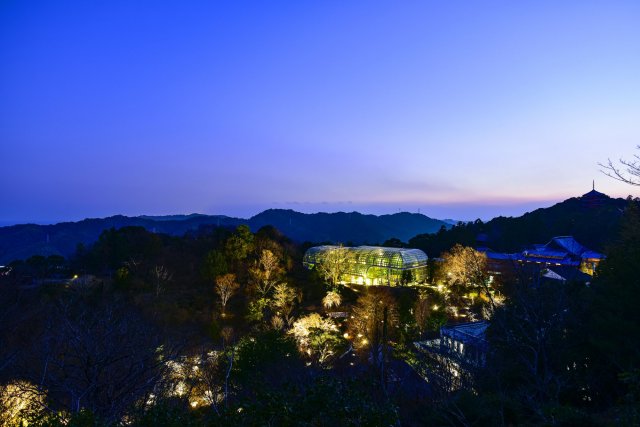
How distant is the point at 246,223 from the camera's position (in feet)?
324

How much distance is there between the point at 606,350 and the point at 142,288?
26197 millimetres

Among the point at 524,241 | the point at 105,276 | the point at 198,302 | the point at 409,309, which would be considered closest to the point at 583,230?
the point at 524,241

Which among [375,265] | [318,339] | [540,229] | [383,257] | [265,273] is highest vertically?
[540,229]

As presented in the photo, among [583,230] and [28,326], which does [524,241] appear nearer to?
[583,230]

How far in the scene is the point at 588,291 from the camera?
11.4 m

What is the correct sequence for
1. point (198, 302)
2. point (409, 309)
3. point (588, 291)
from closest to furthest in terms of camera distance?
1. point (588, 291)
2. point (409, 309)
3. point (198, 302)

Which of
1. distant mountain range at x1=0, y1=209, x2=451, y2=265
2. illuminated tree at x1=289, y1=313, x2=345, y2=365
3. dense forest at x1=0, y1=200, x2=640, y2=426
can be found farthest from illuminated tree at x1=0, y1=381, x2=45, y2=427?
distant mountain range at x1=0, y1=209, x2=451, y2=265

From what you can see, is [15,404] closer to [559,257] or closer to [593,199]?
[559,257]

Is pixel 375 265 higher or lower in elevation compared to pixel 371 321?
higher

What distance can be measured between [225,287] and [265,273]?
3154 millimetres

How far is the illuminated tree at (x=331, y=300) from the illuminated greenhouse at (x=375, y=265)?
118 inches

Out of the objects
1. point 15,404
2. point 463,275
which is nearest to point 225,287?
point 15,404

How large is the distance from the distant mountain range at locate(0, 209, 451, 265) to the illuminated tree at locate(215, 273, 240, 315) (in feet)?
73.0

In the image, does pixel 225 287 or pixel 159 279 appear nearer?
pixel 225 287
